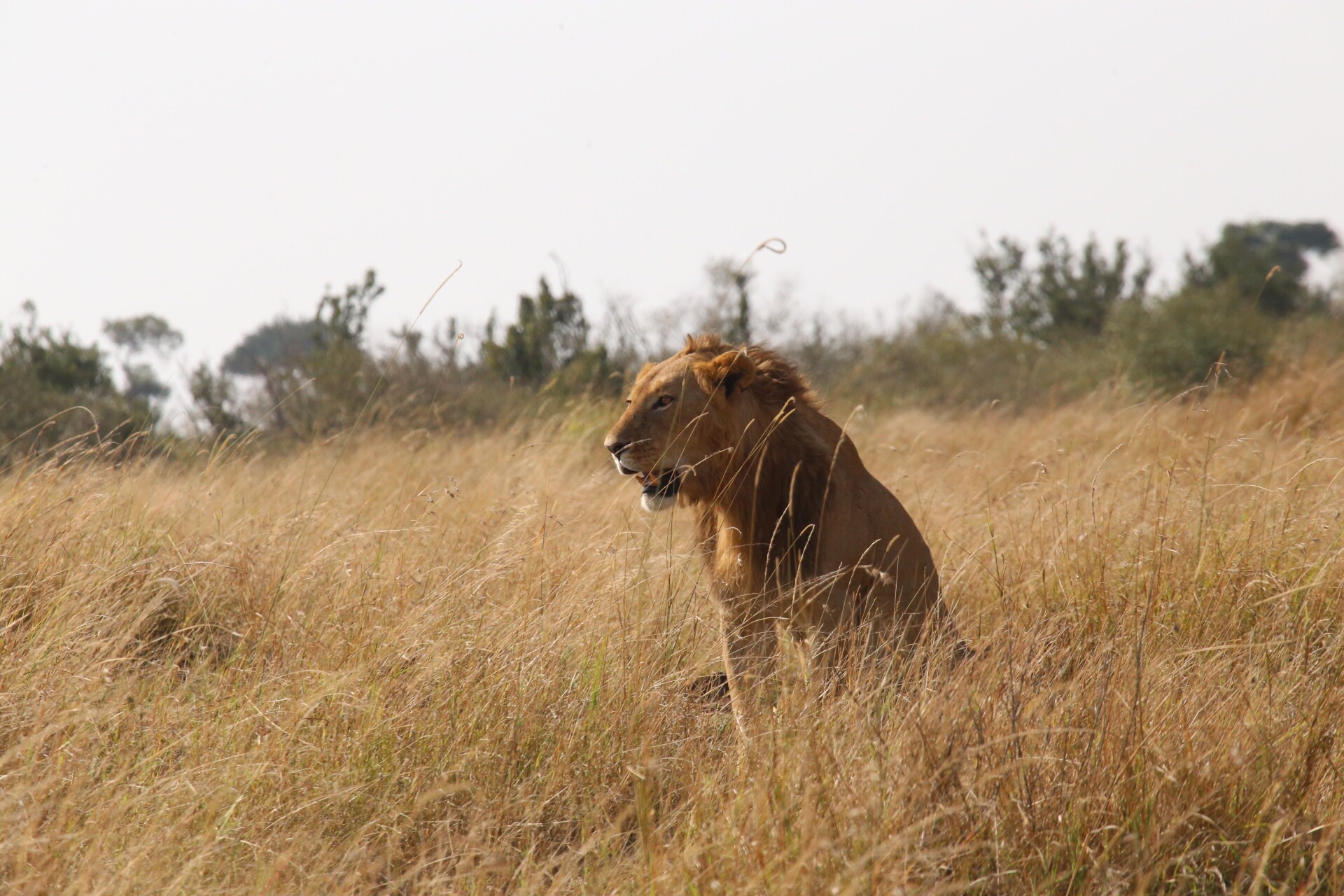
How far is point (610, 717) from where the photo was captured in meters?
3.28

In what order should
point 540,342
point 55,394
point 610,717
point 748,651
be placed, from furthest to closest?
point 540,342 < point 55,394 < point 748,651 < point 610,717

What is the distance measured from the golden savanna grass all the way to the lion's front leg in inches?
5.9

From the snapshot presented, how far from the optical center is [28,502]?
14.4 feet

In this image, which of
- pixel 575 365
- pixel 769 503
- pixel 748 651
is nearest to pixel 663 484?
pixel 769 503

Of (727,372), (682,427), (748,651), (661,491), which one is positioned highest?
(727,372)

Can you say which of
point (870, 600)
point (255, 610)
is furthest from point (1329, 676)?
point (255, 610)

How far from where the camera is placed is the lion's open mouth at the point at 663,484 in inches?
159

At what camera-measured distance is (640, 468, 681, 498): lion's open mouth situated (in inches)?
159

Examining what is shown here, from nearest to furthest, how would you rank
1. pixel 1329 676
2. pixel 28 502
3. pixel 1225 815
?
pixel 1225 815 < pixel 1329 676 < pixel 28 502

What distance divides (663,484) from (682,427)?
24 centimetres

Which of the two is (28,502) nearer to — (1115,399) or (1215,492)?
(1215,492)

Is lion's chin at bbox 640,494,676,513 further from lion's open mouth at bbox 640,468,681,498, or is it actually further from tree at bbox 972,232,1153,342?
tree at bbox 972,232,1153,342

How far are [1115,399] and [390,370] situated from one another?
748cm

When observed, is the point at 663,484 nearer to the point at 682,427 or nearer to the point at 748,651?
the point at 682,427
